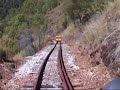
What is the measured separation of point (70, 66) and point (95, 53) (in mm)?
1220

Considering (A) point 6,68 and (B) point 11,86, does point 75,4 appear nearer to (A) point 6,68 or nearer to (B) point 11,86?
(A) point 6,68

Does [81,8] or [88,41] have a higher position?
[81,8]

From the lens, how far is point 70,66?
1545 cm

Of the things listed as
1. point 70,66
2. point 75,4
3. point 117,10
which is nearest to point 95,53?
point 70,66

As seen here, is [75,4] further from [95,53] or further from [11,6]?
[11,6]

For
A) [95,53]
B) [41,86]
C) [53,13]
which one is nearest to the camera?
[41,86]

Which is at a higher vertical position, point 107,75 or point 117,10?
point 117,10

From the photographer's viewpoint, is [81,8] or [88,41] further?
[81,8]

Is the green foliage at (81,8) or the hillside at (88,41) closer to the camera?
the hillside at (88,41)

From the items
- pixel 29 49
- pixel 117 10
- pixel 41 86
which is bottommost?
pixel 29 49

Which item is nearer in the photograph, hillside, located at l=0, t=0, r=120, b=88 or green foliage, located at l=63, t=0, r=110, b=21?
hillside, located at l=0, t=0, r=120, b=88

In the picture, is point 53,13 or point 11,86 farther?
point 53,13

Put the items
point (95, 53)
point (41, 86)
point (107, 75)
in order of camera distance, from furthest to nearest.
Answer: point (95, 53) < point (107, 75) < point (41, 86)

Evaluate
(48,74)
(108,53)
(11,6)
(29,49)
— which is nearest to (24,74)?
(48,74)
